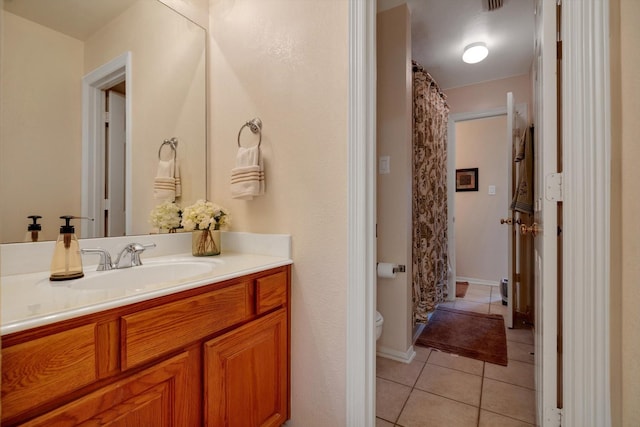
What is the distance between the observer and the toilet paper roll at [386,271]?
1885 millimetres

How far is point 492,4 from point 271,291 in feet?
7.79

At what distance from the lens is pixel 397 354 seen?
195cm

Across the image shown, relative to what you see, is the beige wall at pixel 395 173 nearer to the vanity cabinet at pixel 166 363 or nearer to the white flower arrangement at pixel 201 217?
→ the vanity cabinet at pixel 166 363

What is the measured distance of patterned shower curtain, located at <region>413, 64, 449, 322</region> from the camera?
2266mm

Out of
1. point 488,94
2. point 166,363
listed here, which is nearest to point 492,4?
point 488,94

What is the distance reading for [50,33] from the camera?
3.52 feet

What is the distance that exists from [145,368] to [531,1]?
9.64 ft

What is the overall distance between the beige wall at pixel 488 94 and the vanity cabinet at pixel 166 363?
9.96 ft

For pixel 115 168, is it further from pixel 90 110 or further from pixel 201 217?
pixel 201 217

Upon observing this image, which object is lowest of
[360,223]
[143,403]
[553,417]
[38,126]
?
[553,417]

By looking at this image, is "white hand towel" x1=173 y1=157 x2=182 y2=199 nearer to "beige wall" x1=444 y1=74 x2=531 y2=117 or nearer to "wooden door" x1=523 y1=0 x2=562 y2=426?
"wooden door" x1=523 y1=0 x2=562 y2=426

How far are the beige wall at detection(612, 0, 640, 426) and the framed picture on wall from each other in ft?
10.7

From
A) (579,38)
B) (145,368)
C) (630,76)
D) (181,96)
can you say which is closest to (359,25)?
(579,38)

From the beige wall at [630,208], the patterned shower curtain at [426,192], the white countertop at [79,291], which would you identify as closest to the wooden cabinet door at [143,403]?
the white countertop at [79,291]
